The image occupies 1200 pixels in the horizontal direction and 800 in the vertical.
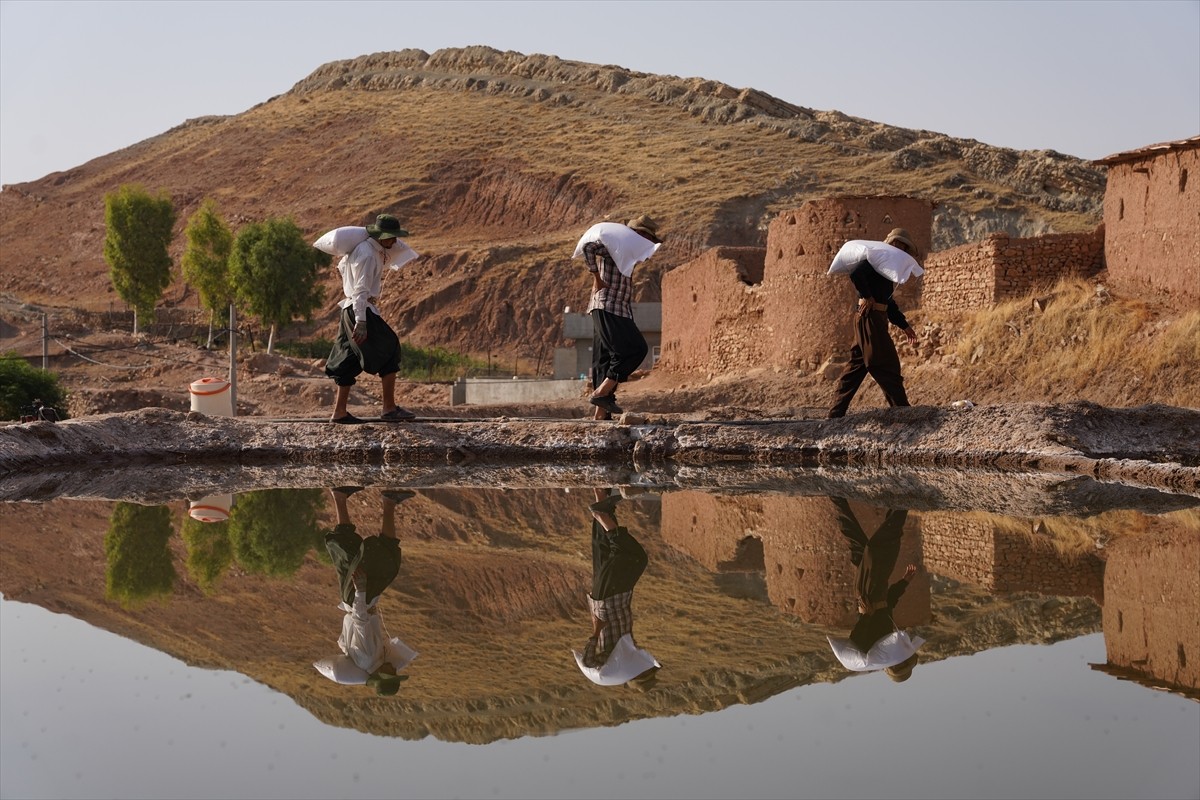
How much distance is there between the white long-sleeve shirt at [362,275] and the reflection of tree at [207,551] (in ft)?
10.9

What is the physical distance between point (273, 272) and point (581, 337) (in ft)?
50.6

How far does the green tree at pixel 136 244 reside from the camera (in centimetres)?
5206

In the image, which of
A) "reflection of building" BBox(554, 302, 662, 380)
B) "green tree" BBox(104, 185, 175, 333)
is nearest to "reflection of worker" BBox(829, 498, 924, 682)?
"reflection of building" BBox(554, 302, 662, 380)

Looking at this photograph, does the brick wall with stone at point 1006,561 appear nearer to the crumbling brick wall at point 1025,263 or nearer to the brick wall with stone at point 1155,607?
the brick wall with stone at point 1155,607

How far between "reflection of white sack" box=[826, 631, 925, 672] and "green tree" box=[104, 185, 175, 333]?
→ 169 feet

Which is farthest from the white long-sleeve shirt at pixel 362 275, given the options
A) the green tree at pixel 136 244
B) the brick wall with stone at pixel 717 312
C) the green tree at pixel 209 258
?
the green tree at pixel 136 244

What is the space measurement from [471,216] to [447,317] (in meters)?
14.5

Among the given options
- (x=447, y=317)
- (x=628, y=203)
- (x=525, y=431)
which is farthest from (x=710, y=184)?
(x=525, y=431)

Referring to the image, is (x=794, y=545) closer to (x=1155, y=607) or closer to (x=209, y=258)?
(x=1155, y=607)

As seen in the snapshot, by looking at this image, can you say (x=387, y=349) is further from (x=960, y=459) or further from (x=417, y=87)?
(x=417, y=87)

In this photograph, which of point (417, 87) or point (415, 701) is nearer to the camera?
point (415, 701)

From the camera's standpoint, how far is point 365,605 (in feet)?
16.1

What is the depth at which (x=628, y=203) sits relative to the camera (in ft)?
196

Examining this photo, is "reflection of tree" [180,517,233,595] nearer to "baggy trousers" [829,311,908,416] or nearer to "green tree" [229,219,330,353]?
"baggy trousers" [829,311,908,416]
